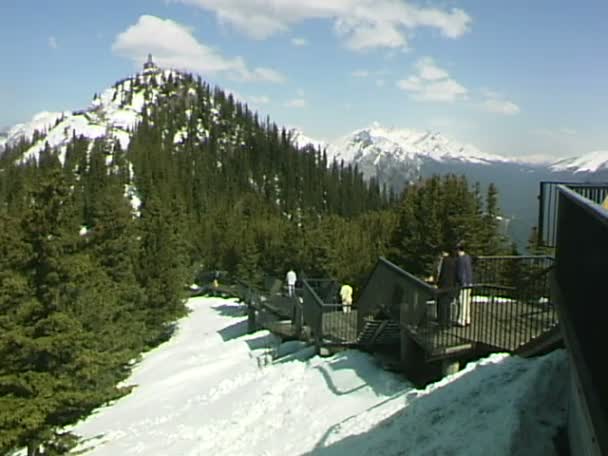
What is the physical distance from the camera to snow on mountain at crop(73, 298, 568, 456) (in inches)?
313

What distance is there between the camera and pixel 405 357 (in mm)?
13680

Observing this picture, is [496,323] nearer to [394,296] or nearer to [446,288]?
[446,288]

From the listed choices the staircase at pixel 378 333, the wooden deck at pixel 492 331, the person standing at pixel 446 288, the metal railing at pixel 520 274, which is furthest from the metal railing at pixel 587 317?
the staircase at pixel 378 333

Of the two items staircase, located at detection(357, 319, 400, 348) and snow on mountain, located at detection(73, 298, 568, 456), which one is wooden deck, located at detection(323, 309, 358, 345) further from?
staircase, located at detection(357, 319, 400, 348)

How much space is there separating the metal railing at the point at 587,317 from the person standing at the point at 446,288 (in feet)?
12.0

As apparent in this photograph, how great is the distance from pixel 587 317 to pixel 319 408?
30.1 ft

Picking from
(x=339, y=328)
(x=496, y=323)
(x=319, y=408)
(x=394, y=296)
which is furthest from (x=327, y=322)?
(x=496, y=323)

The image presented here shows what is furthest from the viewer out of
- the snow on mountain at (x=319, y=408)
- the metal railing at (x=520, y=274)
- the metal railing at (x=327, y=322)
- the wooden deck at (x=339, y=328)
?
the metal railing at (x=327, y=322)

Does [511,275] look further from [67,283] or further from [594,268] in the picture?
[594,268]

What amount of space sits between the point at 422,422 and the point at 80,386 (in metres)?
10.1

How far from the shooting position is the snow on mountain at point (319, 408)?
26.1ft

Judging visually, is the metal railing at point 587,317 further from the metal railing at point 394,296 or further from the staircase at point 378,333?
the staircase at point 378,333

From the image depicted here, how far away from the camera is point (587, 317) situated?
16.9 ft

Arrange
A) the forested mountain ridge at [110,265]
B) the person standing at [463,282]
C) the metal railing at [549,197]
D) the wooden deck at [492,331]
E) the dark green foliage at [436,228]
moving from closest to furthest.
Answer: the wooden deck at [492,331], the person standing at [463,282], the metal railing at [549,197], the forested mountain ridge at [110,265], the dark green foliage at [436,228]
